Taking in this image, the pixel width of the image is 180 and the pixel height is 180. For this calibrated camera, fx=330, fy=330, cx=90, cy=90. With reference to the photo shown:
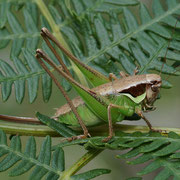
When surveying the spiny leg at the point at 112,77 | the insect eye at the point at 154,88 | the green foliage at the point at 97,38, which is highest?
the green foliage at the point at 97,38

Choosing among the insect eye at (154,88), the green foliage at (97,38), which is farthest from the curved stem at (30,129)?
the insect eye at (154,88)

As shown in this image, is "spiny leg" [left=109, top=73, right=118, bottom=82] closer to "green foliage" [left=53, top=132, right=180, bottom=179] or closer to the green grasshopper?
the green grasshopper

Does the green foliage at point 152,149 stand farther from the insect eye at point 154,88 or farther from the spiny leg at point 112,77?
the spiny leg at point 112,77

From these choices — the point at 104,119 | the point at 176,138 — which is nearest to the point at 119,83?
the point at 104,119

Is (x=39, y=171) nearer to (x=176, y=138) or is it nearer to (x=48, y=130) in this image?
(x=48, y=130)

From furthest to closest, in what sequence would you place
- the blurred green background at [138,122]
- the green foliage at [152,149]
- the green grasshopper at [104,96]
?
the blurred green background at [138,122] → the green grasshopper at [104,96] → the green foliage at [152,149]

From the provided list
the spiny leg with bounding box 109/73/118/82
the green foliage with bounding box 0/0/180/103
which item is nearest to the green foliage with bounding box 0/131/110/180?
the green foliage with bounding box 0/0/180/103

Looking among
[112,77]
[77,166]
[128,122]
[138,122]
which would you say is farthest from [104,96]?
[138,122]
